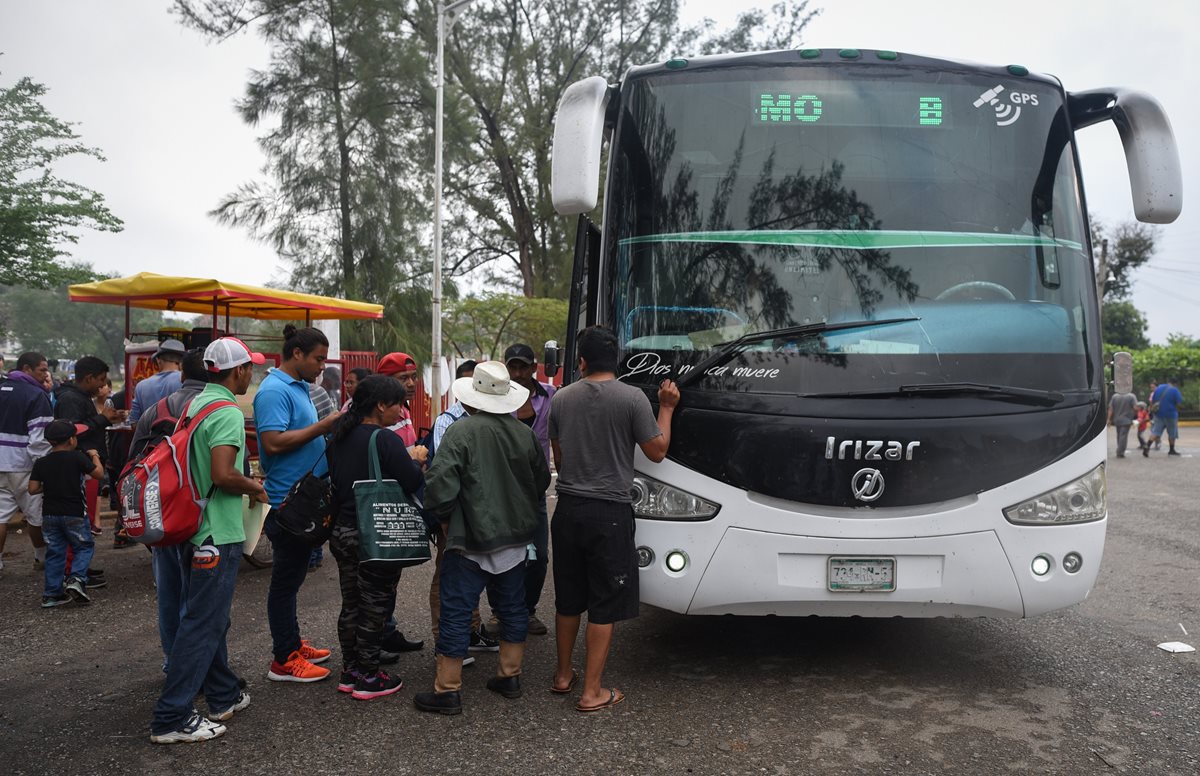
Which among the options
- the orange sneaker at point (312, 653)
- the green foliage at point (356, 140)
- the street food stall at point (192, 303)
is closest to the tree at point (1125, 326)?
the green foliage at point (356, 140)

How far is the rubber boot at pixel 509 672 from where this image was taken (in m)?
4.63

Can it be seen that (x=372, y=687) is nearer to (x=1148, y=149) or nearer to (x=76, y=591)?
(x=76, y=591)

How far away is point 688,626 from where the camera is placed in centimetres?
595

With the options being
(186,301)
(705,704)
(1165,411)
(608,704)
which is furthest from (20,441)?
(1165,411)

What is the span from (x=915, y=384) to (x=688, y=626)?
2.32 meters

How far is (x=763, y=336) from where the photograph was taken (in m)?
4.55

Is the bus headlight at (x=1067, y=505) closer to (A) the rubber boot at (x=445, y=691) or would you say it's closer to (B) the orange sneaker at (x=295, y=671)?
(A) the rubber boot at (x=445, y=691)

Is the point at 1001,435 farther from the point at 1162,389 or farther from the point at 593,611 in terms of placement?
the point at 1162,389

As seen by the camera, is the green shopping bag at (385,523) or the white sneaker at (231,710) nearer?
the white sneaker at (231,710)

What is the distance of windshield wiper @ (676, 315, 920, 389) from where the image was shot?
4.52m

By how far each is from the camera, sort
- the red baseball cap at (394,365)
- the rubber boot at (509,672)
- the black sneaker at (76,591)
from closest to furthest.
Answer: the rubber boot at (509,672) → the red baseball cap at (394,365) → the black sneaker at (76,591)

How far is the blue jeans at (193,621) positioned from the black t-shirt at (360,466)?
57 centimetres

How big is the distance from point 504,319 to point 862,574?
21.5m

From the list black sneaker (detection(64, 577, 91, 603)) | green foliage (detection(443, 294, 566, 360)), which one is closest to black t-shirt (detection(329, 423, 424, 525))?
black sneaker (detection(64, 577, 91, 603))
